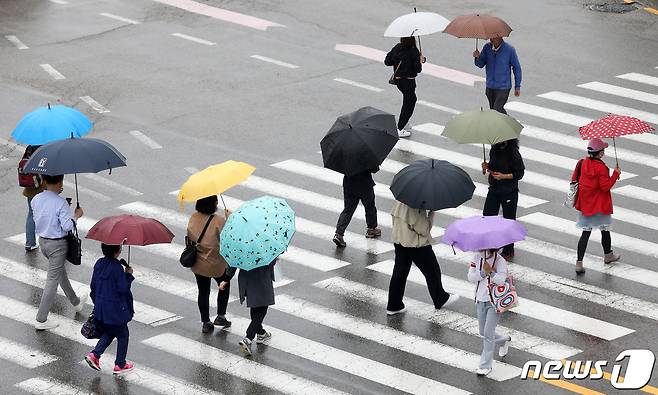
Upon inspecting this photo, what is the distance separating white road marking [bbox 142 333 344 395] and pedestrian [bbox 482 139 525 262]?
3850mm

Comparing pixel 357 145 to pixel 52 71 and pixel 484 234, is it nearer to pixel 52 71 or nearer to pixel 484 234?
pixel 484 234

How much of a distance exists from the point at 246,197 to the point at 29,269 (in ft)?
11.8

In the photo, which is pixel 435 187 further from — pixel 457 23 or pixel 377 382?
pixel 457 23

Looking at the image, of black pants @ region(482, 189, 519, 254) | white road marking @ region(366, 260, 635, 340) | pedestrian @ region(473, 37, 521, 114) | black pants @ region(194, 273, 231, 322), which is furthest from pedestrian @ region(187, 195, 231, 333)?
pedestrian @ region(473, 37, 521, 114)

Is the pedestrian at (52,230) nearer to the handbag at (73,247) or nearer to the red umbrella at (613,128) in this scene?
the handbag at (73,247)

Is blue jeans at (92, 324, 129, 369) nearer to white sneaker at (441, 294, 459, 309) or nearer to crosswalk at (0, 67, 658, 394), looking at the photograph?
crosswalk at (0, 67, 658, 394)

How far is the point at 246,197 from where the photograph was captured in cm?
1955

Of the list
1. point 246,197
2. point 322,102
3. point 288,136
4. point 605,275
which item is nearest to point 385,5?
point 322,102

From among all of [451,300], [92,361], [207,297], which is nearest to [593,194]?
[451,300]

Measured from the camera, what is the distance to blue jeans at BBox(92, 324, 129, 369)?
14.3m

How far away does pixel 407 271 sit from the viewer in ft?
51.5

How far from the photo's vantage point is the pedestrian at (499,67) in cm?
2119

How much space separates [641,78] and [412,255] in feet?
36.2

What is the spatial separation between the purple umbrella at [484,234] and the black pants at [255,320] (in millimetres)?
2227
